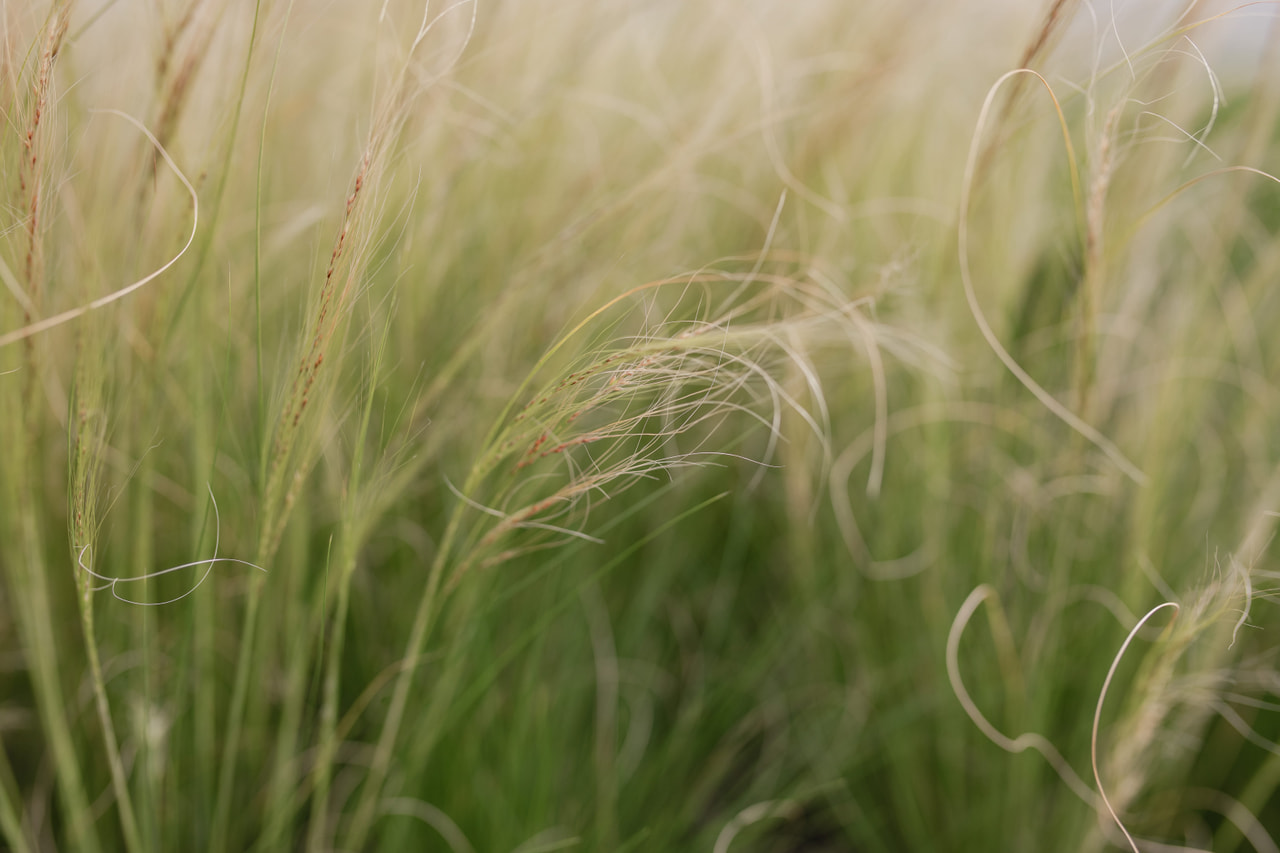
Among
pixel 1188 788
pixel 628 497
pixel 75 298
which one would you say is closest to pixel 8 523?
pixel 75 298

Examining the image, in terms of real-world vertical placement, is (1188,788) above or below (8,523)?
below

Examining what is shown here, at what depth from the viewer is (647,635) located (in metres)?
0.95

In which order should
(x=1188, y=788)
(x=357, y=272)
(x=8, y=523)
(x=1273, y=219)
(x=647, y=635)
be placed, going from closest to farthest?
1. (x=357, y=272)
2. (x=8, y=523)
3. (x=1188, y=788)
4. (x=647, y=635)
5. (x=1273, y=219)

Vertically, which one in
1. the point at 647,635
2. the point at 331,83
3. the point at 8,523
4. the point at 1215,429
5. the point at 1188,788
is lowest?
the point at 1188,788

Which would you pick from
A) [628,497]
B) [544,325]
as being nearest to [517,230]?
[544,325]

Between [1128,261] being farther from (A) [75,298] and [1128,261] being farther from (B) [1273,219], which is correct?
(A) [75,298]

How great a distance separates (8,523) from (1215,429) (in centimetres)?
126

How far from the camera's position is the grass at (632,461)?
567 mm

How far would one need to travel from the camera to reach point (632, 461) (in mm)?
471

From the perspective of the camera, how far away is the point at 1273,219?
145cm

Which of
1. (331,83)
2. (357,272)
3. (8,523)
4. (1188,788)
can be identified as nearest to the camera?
(357,272)

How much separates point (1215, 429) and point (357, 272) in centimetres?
106

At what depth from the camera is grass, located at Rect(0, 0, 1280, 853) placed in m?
0.57

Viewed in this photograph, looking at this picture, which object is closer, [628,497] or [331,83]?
[628,497]
